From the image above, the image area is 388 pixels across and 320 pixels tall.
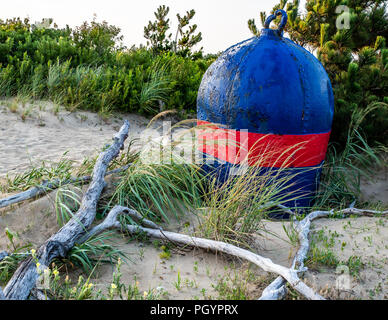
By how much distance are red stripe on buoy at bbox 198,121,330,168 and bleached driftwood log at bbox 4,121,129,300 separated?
1205mm

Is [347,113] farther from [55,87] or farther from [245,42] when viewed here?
[55,87]

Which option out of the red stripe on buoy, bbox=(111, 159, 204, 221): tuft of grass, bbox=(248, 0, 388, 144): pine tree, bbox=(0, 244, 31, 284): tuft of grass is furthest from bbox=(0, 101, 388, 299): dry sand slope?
bbox=(248, 0, 388, 144): pine tree

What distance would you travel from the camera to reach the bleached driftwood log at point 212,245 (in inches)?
90.4

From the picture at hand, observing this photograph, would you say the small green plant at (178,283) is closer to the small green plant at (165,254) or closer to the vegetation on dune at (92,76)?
the small green plant at (165,254)

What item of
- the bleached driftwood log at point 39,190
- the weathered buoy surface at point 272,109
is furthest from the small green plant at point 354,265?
the bleached driftwood log at point 39,190

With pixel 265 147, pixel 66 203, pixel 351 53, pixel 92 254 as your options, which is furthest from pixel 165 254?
pixel 351 53

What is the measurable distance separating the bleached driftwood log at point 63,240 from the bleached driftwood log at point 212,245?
151 mm

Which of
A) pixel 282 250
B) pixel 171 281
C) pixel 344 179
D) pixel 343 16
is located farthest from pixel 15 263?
pixel 343 16

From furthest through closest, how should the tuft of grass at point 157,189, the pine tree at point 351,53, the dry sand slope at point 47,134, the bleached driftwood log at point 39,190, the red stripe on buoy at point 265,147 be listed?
the pine tree at point 351,53, the dry sand slope at point 47,134, the red stripe on buoy at point 265,147, the tuft of grass at point 157,189, the bleached driftwood log at point 39,190

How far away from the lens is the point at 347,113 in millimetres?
5395

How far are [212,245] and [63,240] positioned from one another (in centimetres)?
116

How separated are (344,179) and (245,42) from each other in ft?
7.49

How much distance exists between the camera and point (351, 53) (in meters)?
5.99

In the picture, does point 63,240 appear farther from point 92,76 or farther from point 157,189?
point 92,76
